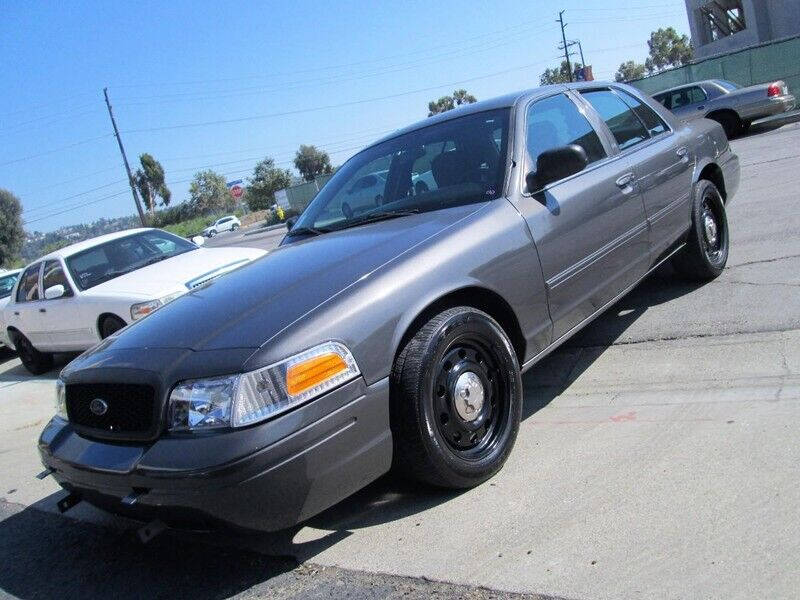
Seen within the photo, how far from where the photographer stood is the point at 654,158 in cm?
471

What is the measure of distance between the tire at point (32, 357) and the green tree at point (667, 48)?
307 ft

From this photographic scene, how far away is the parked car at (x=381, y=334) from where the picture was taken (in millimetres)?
2498

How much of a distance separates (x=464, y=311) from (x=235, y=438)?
1.15 m

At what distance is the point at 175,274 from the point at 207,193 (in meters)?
85.2

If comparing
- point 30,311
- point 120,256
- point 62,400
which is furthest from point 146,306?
point 62,400

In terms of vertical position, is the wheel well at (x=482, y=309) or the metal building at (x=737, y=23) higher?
the metal building at (x=737, y=23)

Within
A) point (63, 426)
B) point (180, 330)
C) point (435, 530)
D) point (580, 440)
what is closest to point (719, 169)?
point (580, 440)

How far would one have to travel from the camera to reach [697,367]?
396 cm

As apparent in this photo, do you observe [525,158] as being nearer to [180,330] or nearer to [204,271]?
[180,330]

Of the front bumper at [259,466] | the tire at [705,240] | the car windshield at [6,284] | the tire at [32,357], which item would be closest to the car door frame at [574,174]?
the tire at [705,240]

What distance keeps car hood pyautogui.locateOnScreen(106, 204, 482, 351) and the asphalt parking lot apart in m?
0.79

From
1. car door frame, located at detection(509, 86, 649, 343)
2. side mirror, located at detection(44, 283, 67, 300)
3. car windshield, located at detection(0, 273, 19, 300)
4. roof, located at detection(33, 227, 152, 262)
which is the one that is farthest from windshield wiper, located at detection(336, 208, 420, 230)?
car windshield, located at detection(0, 273, 19, 300)

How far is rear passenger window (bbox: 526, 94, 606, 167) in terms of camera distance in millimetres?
3980

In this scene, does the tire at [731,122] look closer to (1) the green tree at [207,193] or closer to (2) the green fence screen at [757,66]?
(2) the green fence screen at [757,66]
